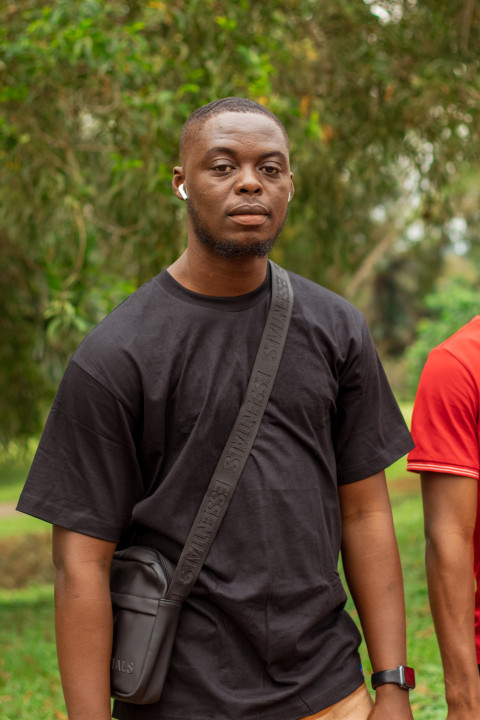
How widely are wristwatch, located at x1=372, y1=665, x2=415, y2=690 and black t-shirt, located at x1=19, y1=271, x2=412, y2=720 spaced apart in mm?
81

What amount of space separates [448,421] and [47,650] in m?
5.55

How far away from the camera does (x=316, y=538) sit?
2.10 meters

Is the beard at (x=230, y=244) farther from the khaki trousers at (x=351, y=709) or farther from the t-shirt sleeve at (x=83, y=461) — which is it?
the khaki trousers at (x=351, y=709)

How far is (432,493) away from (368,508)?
21 centimetres

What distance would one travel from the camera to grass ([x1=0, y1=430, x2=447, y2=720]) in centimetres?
542

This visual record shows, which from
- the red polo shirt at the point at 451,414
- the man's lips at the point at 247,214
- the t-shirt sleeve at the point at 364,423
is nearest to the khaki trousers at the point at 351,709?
the red polo shirt at the point at 451,414

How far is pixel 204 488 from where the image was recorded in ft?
6.75

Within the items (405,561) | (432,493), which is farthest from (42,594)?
(432,493)

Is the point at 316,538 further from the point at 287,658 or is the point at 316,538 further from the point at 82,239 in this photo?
the point at 82,239

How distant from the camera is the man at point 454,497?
7.53 feet

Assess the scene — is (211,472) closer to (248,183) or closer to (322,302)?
(322,302)

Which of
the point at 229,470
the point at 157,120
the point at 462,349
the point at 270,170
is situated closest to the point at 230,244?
the point at 270,170

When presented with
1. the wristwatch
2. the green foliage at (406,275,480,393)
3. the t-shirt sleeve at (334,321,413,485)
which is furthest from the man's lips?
the green foliage at (406,275,480,393)

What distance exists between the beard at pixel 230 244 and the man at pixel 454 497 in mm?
587
